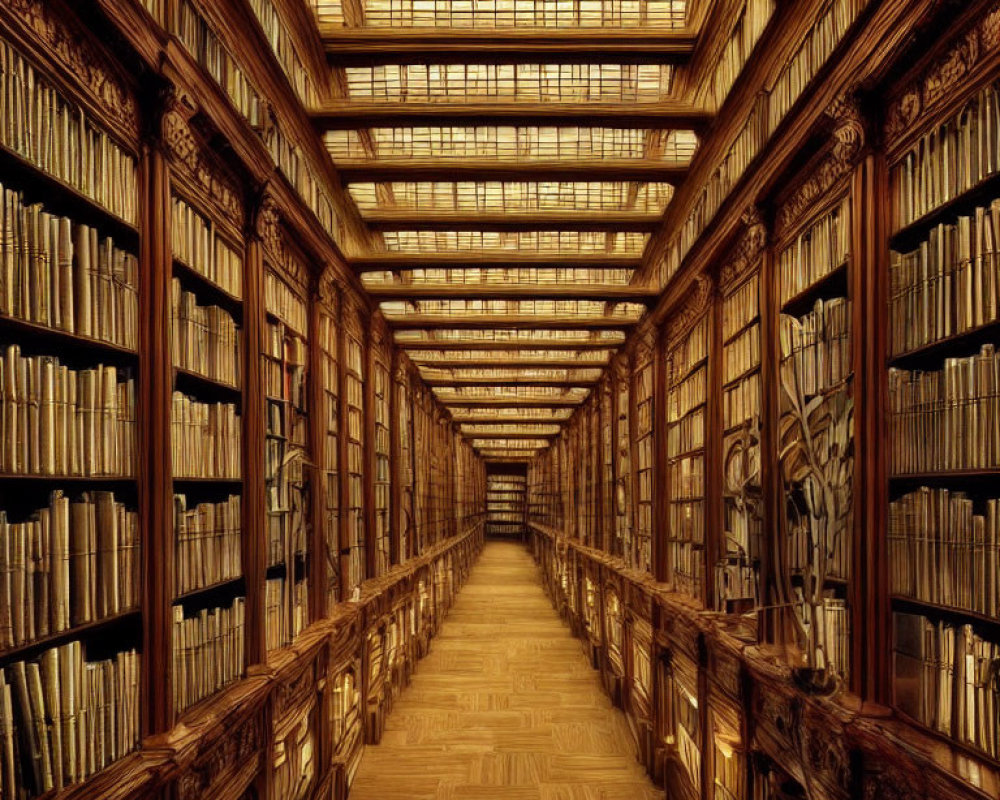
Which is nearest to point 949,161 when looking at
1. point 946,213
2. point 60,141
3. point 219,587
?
point 946,213

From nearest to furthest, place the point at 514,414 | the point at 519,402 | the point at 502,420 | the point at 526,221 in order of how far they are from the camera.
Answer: the point at 526,221, the point at 519,402, the point at 502,420, the point at 514,414

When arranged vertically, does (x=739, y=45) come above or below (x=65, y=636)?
above

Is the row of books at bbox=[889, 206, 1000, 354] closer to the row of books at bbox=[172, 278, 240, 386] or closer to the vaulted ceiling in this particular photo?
the vaulted ceiling

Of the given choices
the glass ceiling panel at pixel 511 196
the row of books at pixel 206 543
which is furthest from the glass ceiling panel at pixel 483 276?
the row of books at pixel 206 543

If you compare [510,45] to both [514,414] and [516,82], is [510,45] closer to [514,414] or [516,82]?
[516,82]

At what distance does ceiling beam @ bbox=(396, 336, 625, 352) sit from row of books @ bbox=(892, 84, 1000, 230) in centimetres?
660

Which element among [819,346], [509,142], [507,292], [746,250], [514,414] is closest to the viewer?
[819,346]

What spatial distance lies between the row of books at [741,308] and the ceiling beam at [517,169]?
0.97 m

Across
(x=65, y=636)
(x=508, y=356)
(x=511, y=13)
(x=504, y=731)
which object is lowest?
(x=504, y=731)

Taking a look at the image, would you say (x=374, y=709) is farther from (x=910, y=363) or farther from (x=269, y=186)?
(x=910, y=363)

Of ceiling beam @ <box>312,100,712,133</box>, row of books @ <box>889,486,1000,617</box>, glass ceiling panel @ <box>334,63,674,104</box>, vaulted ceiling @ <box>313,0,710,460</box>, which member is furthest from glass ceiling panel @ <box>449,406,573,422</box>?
row of books @ <box>889,486,1000,617</box>

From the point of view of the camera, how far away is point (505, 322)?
842 centimetres

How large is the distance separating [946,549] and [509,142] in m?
4.15

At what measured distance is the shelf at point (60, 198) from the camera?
197 cm
